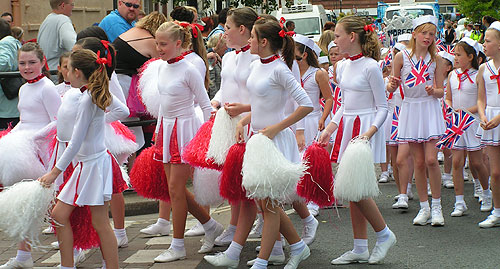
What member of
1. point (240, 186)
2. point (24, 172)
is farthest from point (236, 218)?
point (24, 172)

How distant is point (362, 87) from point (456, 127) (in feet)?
8.70

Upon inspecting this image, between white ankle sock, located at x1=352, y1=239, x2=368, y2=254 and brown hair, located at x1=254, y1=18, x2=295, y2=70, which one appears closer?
brown hair, located at x1=254, y1=18, x2=295, y2=70

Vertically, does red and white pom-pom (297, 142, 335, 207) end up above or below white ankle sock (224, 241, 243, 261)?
above

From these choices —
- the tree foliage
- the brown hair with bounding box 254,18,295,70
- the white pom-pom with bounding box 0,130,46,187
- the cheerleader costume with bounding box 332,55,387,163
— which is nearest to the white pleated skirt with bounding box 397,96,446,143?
the cheerleader costume with bounding box 332,55,387,163

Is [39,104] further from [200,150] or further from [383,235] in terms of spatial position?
[383,235]

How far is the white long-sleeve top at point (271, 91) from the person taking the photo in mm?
5988

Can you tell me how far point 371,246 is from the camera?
281 inches

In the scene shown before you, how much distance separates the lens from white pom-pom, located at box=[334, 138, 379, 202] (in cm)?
612

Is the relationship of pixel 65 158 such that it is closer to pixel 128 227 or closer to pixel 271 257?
pixel 271 257

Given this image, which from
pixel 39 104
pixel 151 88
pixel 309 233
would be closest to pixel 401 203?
pixel 309 233

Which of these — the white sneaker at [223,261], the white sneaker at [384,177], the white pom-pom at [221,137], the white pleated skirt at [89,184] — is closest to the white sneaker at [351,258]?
the white sneaker at [223,261]

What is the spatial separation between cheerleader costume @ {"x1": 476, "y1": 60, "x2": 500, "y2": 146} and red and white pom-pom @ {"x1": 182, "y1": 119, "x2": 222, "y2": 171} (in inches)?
115

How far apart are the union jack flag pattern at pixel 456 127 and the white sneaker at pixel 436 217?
1096mm

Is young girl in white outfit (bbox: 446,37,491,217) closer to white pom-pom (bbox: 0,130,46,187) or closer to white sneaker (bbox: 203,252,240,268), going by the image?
white sneaker (bbox: 203,252,240,268)
